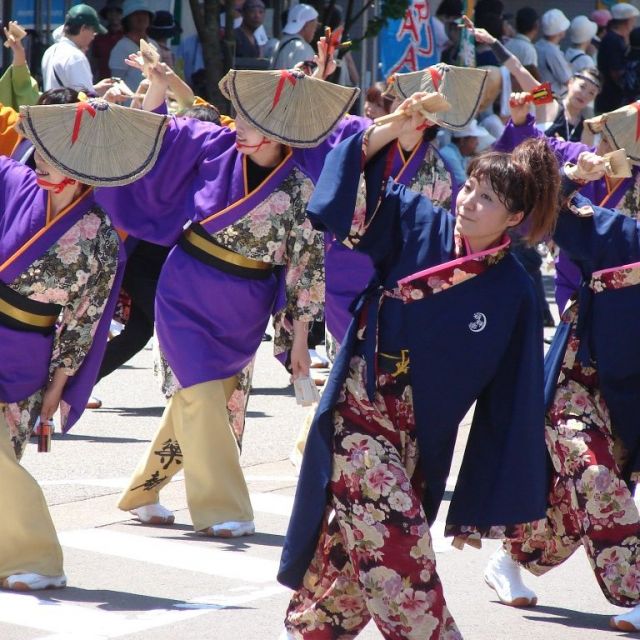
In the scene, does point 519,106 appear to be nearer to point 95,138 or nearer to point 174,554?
point 95,138

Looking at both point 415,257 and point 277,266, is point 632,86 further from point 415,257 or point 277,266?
point 415,257

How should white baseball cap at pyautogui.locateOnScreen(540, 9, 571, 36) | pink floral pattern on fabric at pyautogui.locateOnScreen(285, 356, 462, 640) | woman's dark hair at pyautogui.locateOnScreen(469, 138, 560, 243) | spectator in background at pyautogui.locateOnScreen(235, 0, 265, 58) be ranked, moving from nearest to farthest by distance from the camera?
1. pink floral pattern on fabric at pyautogui.locateOnScreen(285, 356, 462, 640)
2. woman's dark hair at pyautogui.locateOnScreen(469, 138, 560, 243)
3. spectator in background at pyautogui.locateOnScreen(235, 0, 265, 58)
4. white baseball cap at pyautogui.locateOnScreen(540, 9, 571, 36)

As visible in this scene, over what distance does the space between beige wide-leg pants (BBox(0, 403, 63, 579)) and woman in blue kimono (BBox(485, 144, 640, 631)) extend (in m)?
1.43

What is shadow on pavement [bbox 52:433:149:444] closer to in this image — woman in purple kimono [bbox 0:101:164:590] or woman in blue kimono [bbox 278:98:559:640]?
woman in purple kimono [bbox 0:101:164:590]

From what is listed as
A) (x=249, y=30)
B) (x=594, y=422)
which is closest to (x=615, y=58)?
(x=249, y=30)

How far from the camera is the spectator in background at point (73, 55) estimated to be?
31.0 ft

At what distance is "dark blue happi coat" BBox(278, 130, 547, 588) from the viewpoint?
3768mm

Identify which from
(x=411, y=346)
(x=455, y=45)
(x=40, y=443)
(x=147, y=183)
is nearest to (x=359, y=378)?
(x=411, y=346)

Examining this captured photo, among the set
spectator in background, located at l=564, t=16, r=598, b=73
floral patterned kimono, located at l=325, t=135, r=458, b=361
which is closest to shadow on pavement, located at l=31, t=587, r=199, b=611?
floral patterned kimono, located at l=325, t=135, r=458, b=361

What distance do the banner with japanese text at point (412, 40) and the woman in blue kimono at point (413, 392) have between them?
9.72m

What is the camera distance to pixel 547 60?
14969 millimetres

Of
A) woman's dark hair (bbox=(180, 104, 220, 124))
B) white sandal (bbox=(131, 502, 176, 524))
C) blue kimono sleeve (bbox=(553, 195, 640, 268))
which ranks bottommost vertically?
white sandal (bbox=(131, 502, 176, 524))

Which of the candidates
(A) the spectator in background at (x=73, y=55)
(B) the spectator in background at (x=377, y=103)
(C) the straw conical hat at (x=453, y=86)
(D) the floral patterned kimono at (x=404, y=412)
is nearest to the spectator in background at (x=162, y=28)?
(A) the spectator in background at (x=73, y=55)

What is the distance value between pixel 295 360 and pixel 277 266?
409 millimetres
